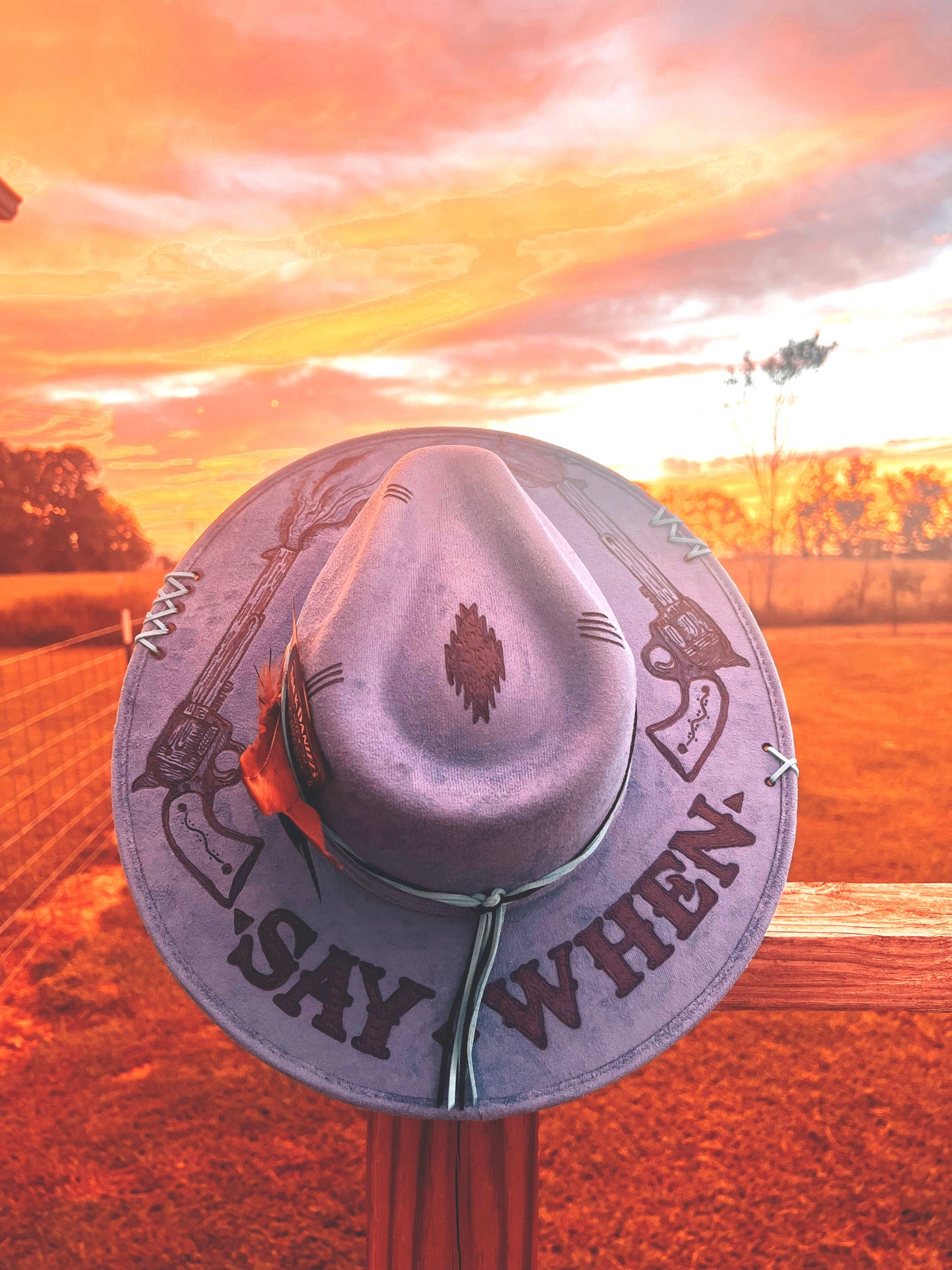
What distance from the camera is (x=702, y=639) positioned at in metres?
1.10

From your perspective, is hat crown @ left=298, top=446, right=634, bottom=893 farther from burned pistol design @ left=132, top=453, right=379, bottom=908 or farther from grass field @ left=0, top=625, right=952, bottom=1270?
grass field @ left=0, top=625, right=952, bottom=1270

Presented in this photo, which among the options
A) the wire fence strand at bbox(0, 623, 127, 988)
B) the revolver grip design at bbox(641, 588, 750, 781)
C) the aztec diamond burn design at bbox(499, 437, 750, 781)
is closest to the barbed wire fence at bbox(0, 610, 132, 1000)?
the wire fence strand at bbox(0, 623, 127, 988)

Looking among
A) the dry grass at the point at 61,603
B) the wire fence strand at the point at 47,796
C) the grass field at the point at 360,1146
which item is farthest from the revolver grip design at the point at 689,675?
the dry grass at the point at 61,603

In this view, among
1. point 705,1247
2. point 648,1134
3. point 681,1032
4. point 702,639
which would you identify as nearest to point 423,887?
point 681,1032

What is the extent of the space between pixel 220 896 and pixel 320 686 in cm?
34

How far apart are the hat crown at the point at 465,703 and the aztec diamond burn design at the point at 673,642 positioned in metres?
0.21

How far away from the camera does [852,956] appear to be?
1.20 m

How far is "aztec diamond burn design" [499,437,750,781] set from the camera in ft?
3.41

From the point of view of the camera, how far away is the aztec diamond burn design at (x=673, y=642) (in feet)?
3.41

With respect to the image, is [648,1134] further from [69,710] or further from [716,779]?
[69,710]

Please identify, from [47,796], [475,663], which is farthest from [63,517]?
[475,663]

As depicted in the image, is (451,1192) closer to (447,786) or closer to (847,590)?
(447,786)

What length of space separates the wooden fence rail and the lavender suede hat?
238 millimetres

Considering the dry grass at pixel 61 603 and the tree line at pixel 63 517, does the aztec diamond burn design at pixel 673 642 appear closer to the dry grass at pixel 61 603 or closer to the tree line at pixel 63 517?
the dry grass at pixel 61 603
